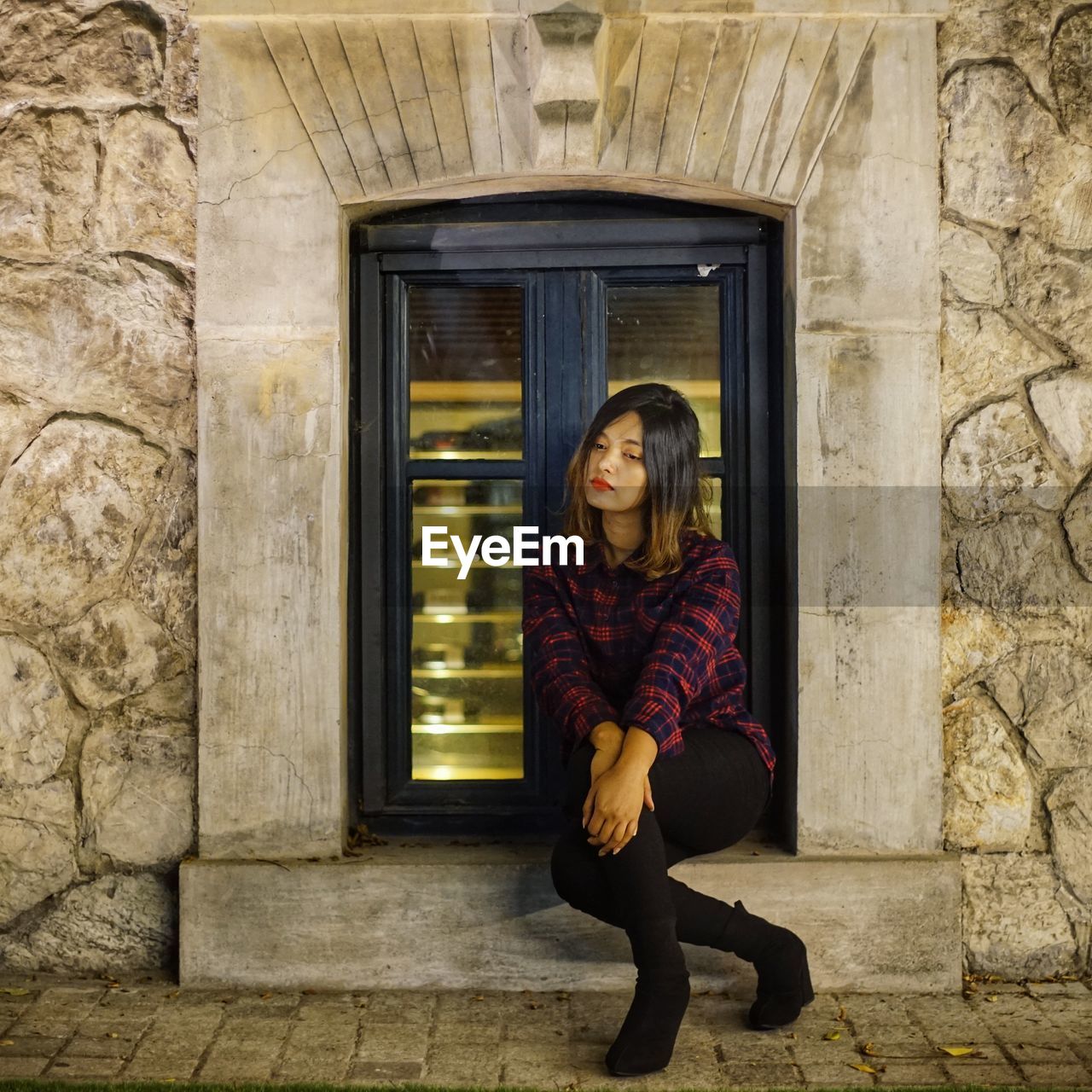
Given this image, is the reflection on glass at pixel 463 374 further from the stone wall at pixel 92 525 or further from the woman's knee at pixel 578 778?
the woman's knee at pixel 578 778

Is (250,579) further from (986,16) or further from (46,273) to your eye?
(986,16)

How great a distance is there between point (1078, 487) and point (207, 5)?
9.20ft

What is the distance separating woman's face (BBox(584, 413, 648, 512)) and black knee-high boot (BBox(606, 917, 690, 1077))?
1.03 m

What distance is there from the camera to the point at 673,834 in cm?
283

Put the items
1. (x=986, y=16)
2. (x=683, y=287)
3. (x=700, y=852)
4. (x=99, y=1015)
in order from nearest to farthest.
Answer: (x=700, y=852) → (x=99, y=1015) → (x=986, y=16) → (x=683, y=287)

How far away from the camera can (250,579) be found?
333cm

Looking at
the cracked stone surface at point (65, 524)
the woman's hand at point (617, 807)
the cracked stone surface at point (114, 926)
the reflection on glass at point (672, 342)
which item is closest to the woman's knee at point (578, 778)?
the woman's hand at point (617, 807)

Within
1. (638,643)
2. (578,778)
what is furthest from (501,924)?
(638,643)

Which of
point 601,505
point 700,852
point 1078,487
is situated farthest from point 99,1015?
point 1078,487

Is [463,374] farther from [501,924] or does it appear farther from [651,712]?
[501,924]

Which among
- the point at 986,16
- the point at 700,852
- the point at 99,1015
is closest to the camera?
the point at 700,852

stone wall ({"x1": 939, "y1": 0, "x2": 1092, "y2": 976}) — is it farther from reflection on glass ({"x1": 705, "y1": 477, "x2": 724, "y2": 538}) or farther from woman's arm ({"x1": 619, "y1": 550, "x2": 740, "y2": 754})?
woman's arm ({"x1": 619, "y1": 550, "x2": 740, "y2": 754})

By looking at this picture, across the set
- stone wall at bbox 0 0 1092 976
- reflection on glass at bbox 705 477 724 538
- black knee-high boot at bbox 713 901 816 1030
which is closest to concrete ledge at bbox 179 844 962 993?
stone wall at bbox 0 0 1092 976

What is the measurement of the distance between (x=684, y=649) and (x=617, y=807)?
423 mm
